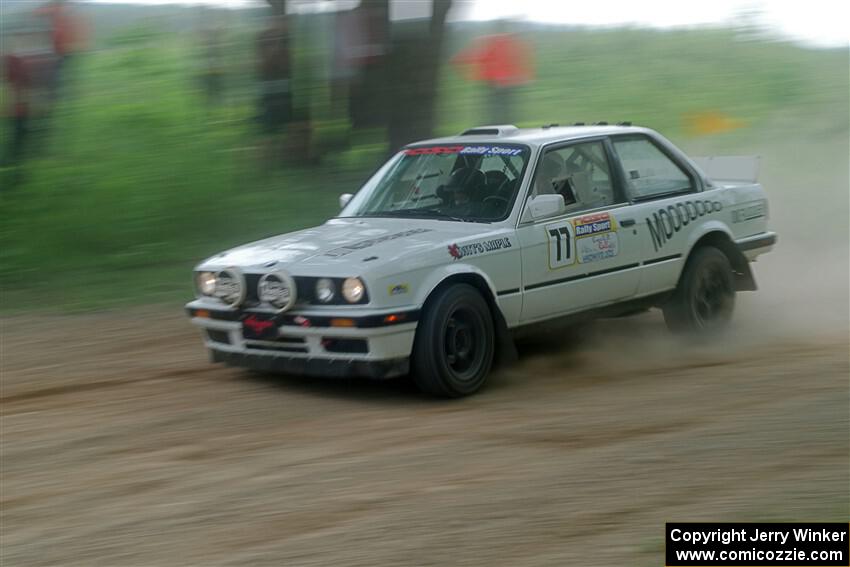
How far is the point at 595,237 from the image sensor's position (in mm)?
7574

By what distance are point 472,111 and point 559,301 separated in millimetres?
11258

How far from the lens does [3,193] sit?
472 inches

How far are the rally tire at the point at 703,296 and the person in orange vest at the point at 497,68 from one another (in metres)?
6.60

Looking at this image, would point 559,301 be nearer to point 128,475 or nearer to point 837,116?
point 128,475

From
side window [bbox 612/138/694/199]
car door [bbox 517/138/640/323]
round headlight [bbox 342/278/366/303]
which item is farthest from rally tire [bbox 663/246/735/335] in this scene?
round headlight [bbox 342/278/366/303]

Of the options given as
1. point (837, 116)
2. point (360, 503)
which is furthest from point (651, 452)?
point (837, 116)

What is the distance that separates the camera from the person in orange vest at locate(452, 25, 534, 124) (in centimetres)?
1471

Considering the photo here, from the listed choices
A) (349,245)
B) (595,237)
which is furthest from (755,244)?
(349,245)

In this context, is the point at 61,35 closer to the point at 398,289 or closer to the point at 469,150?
the point at 469,150

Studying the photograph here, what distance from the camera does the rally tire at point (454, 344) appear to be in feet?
21.6

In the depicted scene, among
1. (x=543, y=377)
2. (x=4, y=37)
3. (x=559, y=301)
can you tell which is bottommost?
(x=543, y=377)

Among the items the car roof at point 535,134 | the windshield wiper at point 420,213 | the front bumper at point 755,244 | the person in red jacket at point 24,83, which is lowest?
the front bumper at point 755,244

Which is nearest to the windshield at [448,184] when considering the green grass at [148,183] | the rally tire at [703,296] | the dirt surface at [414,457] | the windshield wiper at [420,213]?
the windshield wiper at [420,213]

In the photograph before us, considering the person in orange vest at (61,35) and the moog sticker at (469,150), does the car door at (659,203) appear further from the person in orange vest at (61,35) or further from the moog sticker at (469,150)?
the person in orange vest at (61,35)
